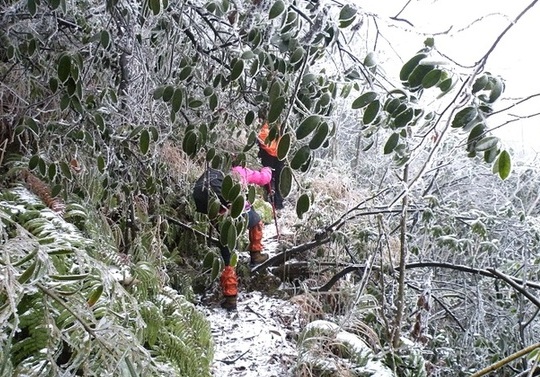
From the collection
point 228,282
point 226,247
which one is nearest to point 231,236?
point 226,247

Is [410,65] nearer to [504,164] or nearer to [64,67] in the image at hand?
[504,164]

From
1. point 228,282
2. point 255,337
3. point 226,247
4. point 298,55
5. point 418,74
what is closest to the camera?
point 418,74

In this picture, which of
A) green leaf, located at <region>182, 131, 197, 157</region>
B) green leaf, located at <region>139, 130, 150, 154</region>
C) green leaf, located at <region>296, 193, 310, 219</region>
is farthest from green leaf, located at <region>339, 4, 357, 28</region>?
green leaf, located at <region>139, 130, 150, 154</region>

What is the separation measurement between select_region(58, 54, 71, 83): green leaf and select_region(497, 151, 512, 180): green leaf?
1258mm

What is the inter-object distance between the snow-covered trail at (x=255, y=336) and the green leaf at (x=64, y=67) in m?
2.18

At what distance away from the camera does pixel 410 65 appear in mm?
1152

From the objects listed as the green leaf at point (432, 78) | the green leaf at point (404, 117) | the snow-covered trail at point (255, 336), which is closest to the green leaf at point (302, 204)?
the green leaf at point (404, 117)

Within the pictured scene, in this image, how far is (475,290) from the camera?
3553 millimetres

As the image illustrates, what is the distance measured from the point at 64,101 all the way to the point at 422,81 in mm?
1240

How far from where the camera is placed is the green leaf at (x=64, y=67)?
1.46 metres

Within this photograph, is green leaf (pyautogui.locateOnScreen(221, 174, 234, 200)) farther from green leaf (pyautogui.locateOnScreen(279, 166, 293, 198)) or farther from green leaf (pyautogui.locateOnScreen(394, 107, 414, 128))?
green leaf (pyautogui.locateOnScreen(394, 107, 414, 128))

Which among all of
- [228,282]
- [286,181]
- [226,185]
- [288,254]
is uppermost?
[286,181]

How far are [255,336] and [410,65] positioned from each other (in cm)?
276

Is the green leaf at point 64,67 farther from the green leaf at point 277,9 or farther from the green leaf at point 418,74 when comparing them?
the green leaf at point 418,74
